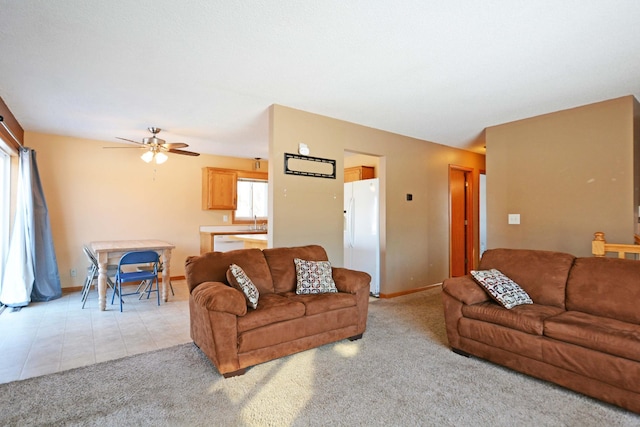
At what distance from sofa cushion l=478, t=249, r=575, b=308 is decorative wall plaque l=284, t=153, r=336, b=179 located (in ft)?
7.08

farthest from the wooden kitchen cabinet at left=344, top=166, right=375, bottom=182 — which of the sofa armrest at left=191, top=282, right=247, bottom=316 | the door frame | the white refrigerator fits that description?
the sofa armrest at left=191, top=282, right=247, bottom=316

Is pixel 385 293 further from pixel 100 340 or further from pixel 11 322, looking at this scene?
pixel 11 322

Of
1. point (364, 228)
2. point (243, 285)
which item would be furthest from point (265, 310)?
point (364, 228)

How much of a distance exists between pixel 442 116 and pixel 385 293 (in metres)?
2.59

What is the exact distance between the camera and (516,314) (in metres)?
2.54

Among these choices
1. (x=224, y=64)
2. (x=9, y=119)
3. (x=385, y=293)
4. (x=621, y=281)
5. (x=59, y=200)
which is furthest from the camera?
(x=59, y=200)

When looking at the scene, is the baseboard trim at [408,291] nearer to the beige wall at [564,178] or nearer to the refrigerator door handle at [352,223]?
the refrigerator door handle at [352,223]

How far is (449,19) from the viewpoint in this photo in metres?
2.14

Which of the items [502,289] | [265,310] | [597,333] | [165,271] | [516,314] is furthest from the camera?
[165,271]

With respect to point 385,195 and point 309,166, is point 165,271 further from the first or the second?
point 385,195

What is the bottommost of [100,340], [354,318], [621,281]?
[100,340]

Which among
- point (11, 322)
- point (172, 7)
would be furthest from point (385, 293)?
point (11, 322)

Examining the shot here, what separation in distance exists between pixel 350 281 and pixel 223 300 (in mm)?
1324

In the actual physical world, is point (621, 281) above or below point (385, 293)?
above
